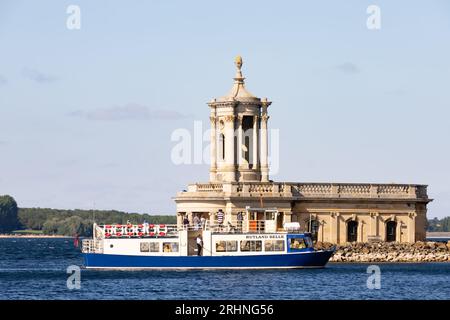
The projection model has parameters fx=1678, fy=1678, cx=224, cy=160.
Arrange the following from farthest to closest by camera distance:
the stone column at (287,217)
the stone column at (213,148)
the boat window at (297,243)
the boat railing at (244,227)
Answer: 1. the stone column at (213,148)
2. the stone column at (287,217)
3. the boat railing at (244,227)
4. the boat window at (297,243)

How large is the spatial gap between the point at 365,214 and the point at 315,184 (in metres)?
4.26

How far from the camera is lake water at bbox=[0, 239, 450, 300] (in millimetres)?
89750

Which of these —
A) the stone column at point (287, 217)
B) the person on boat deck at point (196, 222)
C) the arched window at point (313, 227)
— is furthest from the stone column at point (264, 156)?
the person on boat deck at point (196, 222)

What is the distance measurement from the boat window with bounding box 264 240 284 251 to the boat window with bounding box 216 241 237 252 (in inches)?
78.6

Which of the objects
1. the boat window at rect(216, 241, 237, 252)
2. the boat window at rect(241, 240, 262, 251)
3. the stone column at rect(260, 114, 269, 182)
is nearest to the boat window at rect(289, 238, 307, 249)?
the boat window at rect(241, 240, 262, 251)

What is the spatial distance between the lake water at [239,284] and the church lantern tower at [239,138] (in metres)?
11.1

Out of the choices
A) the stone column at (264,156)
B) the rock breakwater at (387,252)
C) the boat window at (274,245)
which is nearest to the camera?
the boat window at (274,245)

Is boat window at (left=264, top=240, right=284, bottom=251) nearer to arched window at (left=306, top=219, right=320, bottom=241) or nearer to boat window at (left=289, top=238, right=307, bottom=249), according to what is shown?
boat window at (left=289, top=238, right=307, bottom=249)

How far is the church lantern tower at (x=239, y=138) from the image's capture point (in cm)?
11969

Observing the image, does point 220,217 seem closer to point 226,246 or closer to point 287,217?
point 226,246

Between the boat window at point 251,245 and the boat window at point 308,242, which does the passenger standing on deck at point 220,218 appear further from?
the boat window at point 308,242
